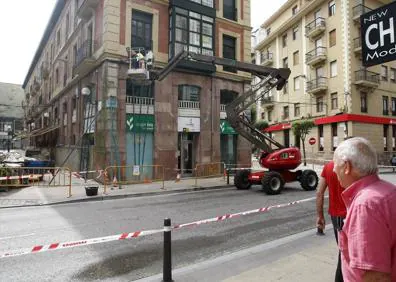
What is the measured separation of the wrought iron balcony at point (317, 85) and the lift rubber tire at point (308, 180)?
19887 millimetres

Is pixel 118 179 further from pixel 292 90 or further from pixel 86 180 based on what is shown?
pixel 292 90

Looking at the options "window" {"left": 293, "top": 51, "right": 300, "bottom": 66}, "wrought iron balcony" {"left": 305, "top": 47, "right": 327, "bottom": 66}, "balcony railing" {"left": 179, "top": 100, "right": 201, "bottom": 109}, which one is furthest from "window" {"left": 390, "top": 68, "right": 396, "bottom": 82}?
"balcony railing" {"left": 179, "top": 100, "right": 201, "bottom": 109}

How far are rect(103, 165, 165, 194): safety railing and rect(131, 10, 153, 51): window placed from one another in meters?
7.01

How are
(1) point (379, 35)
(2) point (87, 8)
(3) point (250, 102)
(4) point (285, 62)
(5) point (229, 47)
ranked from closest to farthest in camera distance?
1. (1) point (379, 35)
2. (3) point (250, 102)
3. (2) point (87, 8)
4. (5) point (229, 47)
5. (4) point (285, 62)

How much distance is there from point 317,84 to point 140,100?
2174 centimetres

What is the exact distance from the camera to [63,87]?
85.7 ft

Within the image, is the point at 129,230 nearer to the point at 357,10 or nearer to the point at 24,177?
the point at 24,177

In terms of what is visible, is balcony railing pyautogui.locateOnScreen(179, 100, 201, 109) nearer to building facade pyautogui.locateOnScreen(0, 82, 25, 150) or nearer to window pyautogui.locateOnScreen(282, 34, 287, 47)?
window pyautogui.locateOnScreen(282, 34, 287, 47)

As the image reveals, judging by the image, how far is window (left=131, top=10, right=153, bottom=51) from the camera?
16.9 m

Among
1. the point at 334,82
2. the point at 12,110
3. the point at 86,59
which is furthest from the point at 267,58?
the point at 12,110

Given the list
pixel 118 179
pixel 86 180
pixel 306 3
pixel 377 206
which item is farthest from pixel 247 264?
pixel 306 3

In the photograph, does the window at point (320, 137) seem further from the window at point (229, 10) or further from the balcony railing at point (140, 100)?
the balcony railing at point (140, 100)

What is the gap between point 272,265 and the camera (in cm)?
436

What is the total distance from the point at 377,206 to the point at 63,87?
2823 cm
